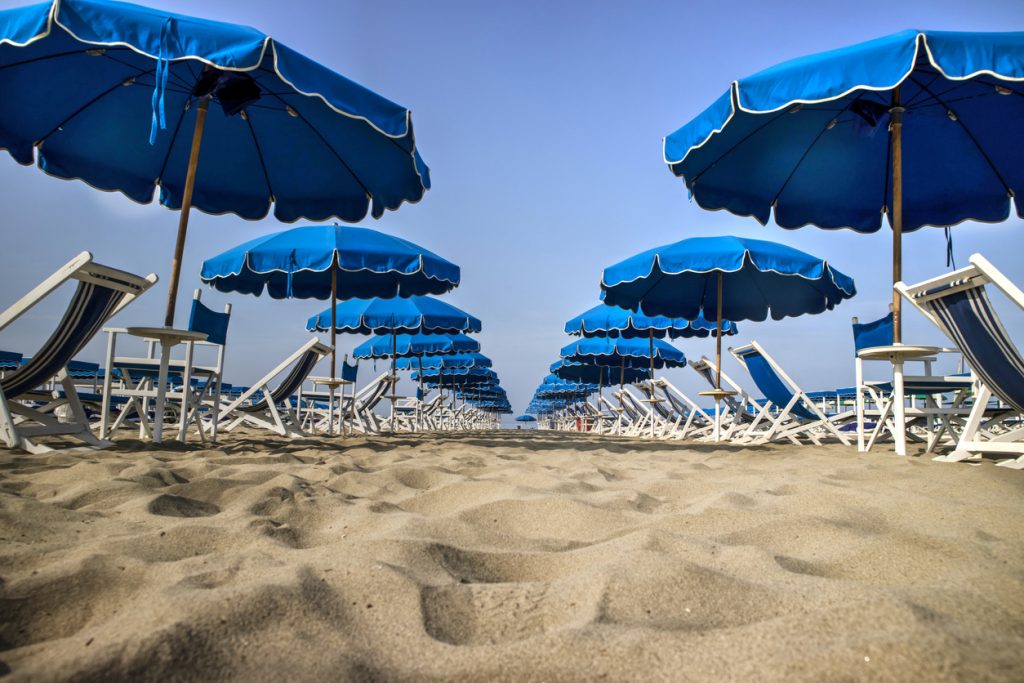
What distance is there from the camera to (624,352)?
1259 centimetres

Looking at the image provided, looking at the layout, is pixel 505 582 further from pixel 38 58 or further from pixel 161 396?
pixel 38 58

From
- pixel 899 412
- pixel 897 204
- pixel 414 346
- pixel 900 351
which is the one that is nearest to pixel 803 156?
pixel 897 204

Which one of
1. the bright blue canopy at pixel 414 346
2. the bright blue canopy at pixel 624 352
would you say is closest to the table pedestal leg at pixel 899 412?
the bright blue canopy at pixel 624 352

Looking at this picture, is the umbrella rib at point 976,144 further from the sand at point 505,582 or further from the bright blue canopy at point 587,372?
the bright blue canopy at point 587,372

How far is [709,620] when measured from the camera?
92cm

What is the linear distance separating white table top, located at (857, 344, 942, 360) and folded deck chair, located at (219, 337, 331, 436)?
14.9 ft

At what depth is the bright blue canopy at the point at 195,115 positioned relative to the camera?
309 centimetres

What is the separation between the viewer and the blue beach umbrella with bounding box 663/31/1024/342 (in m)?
3.37

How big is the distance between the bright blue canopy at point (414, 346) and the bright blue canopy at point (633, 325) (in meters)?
3.88

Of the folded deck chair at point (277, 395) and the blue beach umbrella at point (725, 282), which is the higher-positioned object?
the blue beach umbrella at point (725, 282)

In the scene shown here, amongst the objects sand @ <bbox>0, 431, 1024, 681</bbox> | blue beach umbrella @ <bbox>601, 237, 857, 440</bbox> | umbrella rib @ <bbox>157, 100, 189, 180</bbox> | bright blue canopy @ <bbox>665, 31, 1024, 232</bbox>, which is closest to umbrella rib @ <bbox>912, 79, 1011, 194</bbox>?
bright blue canopy @ <bbox>665, 31, 1024, 232</bbox>

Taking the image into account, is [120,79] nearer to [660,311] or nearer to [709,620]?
[709,620]

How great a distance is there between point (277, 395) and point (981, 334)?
541 centimetres

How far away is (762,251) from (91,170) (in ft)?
20.8
